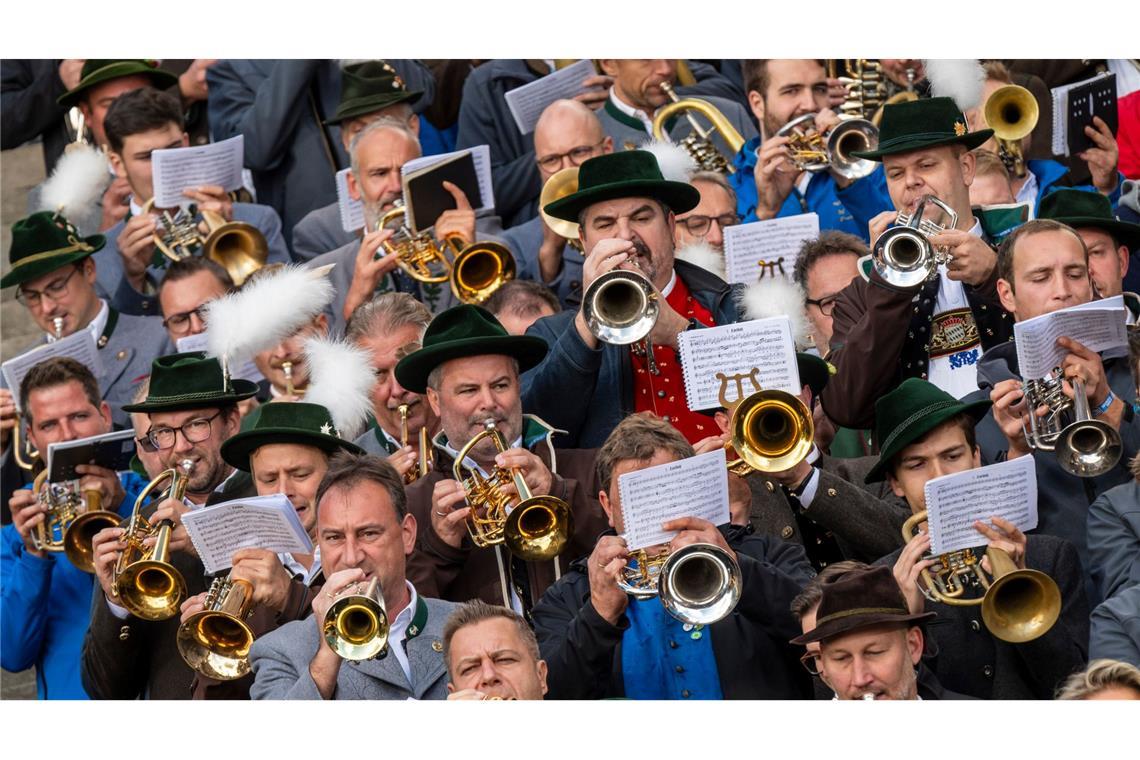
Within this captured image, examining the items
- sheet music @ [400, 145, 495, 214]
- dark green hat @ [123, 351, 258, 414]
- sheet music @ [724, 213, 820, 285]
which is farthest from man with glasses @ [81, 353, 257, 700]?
sheet music @ [724, 213, 820, 285]

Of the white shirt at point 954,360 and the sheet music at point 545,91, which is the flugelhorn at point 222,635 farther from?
the sheet music at point 545,91

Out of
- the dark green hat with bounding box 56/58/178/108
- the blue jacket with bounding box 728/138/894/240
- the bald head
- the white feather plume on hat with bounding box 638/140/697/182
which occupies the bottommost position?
the blue jacket with bounding box 728/138/894/240

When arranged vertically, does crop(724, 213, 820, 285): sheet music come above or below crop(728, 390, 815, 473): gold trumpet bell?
above

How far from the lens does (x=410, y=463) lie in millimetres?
9461

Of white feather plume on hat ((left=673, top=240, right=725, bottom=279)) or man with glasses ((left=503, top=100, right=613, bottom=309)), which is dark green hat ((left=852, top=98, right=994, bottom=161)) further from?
man with glasses ((left=503, top=100, right=613, bottom=309))

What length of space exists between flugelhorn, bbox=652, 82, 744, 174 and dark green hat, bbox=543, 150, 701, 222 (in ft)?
4.85

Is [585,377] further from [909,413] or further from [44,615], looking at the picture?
[44,615]

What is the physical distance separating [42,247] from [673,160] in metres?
2.95

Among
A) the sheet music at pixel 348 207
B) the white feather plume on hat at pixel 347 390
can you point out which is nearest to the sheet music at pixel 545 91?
the sheet music at pixel 348 207

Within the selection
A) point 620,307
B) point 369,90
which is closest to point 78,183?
point 369,90

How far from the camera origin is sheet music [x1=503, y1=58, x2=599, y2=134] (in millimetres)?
11500

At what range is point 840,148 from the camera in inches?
420

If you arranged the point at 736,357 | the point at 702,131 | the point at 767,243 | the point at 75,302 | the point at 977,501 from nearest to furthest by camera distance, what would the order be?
1. the point at 977,501
2. the point at 736,357
3. the point at 767,243
4. the point at 75,302
5. the point at 702,131
